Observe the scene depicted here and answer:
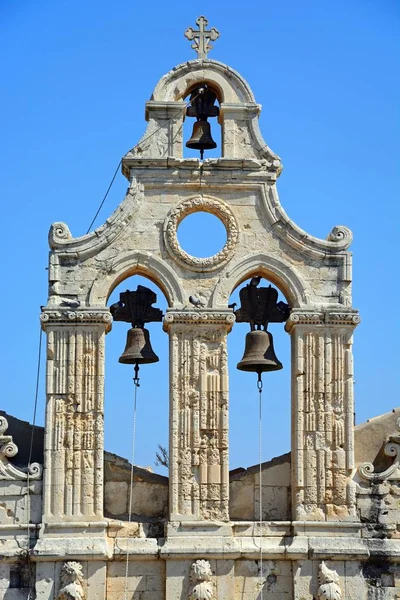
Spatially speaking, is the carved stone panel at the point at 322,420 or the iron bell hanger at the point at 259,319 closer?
the carved stone panel at the point at 322,420

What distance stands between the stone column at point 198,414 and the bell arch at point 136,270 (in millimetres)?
307

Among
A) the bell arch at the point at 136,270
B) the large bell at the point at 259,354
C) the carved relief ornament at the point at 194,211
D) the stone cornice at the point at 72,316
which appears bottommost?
the large bell at the point at 259,354

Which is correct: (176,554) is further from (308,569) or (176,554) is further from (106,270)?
(106,270)

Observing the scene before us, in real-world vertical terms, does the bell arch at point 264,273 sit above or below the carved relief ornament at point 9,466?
above

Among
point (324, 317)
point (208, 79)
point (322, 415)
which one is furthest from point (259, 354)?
point (208, 79)

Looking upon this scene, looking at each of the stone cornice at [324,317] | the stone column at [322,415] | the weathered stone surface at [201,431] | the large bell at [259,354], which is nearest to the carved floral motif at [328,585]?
the weathered stone surface at [201,431]

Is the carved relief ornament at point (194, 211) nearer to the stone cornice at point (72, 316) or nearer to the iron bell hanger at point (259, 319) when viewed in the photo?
the iron bell hanger at point (259, 319)

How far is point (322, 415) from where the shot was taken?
26.4 m

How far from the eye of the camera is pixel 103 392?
2625 centimetres

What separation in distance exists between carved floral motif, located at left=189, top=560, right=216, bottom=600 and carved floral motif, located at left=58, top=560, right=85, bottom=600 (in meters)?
1.43

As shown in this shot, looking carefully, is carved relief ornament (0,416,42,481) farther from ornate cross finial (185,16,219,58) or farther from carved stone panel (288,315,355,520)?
ornate cross finial (185,16,219,58)

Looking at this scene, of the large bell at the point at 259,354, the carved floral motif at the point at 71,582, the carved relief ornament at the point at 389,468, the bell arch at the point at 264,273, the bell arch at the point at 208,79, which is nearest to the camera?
the carved floral motif at the point at 71,582

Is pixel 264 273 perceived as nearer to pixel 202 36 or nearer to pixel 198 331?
pixel 198 331

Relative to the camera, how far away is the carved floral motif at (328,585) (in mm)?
25719
